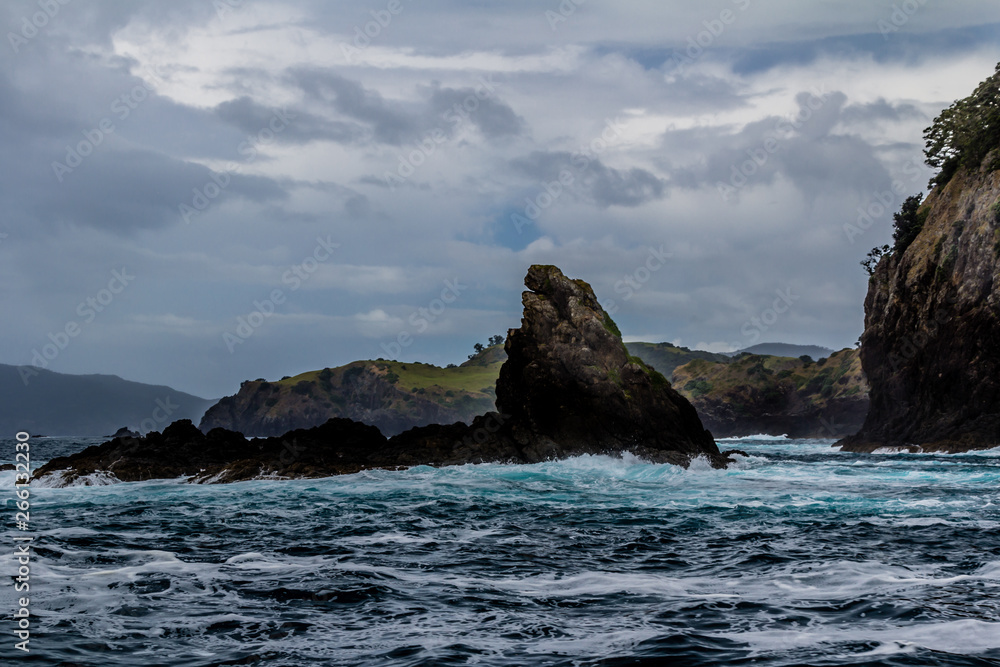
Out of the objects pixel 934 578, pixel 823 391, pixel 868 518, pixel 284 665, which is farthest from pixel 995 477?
pixel 823 391

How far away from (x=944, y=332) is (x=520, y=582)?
50.1 meters

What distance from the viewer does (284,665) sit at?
682 centimetres

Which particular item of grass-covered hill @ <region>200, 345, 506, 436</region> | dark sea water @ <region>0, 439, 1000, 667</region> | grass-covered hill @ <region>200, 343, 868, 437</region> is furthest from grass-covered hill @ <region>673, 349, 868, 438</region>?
dark sea water @ <region>0, 439, 1000, 667</region>

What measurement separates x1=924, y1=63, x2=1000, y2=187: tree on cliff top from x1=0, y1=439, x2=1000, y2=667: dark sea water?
42.4 m

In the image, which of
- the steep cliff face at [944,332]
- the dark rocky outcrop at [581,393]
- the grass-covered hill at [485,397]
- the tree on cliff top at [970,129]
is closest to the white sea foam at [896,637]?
the dark rocky outcrop at [581,393]

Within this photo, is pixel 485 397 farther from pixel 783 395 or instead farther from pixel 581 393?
pixel 581 393

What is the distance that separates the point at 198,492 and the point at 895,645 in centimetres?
2484

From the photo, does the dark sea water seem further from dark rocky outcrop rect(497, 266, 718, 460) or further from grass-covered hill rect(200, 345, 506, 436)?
grass-covered hill rect(200, 345, 506, 436)

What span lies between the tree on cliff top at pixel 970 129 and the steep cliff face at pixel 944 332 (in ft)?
4.53

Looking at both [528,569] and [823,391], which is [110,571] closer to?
[528,569]

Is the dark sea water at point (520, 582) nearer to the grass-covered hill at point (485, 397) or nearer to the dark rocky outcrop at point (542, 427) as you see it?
the dark rocky outcrop at point (542, 427)

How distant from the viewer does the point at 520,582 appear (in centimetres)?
1059

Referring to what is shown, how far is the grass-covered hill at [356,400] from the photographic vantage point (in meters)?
181

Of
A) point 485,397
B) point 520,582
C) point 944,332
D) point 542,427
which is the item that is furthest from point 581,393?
point 485,397
